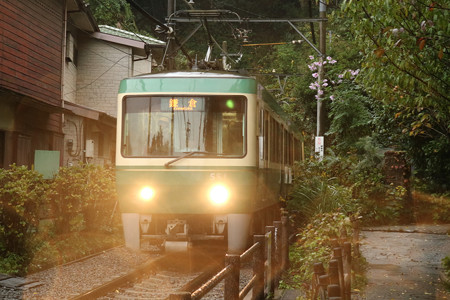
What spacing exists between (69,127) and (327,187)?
10.7 m

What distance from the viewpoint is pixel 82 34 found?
942 inches

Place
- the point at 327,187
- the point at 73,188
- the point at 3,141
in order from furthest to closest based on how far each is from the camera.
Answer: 1. the point at 3,141
2. the point at 327,187
3. the point at 73,188

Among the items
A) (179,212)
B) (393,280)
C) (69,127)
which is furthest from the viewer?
(69,127)

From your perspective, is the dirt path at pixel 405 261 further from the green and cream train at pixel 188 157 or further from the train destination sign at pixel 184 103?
the train destination sign at pixel 184 103

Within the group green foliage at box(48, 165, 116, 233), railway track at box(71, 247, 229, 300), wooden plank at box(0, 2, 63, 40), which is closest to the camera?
railway track at box(71, 247, 229, 300)

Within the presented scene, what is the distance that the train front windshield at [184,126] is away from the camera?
31.5 ft

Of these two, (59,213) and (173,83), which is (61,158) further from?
(173,83)

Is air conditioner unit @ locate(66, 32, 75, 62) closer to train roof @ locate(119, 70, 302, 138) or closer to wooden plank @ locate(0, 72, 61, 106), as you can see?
wooden plank @ locate(0, 72, 61, 106)

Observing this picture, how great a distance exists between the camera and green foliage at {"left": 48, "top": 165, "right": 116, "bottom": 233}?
12305 millimetres

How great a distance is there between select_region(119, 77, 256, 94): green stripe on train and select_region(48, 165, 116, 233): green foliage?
10.2 ft

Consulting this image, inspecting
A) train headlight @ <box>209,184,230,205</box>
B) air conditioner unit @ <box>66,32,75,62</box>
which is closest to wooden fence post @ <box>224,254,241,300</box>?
train headlight @ <box>209,184,230,205</box>

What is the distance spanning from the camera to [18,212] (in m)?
9.92

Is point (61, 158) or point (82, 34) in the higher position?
→ point (82, 34)

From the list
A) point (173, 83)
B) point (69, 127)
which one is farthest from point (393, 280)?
point (69, 127)
